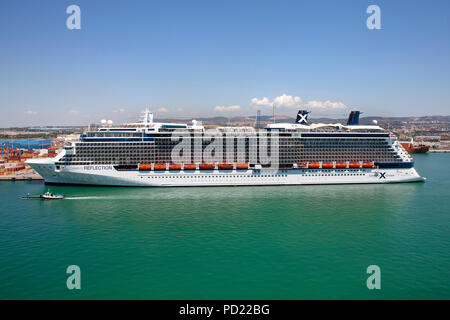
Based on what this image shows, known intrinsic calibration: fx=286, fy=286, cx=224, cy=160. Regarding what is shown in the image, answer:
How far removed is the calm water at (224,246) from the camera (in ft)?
46.1

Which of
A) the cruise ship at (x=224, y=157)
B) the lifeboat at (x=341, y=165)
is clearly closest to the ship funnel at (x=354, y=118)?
the cruise ship at (x=224, y=157)

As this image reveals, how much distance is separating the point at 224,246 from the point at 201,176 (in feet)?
59.1

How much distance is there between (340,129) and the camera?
4228cm

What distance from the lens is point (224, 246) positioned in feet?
60.6

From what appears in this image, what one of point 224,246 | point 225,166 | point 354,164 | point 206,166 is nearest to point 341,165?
point 354,164

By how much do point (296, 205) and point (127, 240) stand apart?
16242 millimetres

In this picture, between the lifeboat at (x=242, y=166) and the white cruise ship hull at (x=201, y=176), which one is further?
the lifeboat at (x=242, y=166)

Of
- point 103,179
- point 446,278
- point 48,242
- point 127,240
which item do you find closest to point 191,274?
point 127,240

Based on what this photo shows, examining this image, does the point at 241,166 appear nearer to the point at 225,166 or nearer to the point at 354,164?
the point at 225,166

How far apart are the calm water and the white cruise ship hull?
383cm

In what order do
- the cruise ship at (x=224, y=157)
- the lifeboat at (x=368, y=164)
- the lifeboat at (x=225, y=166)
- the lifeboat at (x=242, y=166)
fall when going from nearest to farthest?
the cruise ship at (x=224, y=157), the lifeboat at (x=225, y=166), the lifeboat at (x=242, y=166), the lifeboat at (x=368, y=164)

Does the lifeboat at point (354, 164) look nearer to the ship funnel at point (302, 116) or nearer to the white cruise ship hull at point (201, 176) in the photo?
the white cruise ship hull at point (201, 176)

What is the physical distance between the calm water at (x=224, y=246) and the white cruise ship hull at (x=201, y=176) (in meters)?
3.83

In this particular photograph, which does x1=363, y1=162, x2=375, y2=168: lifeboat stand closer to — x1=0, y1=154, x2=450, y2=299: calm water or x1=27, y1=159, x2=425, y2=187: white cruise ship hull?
x1=27, y1=159, x2=425, y2=187: white cruise ship hull
